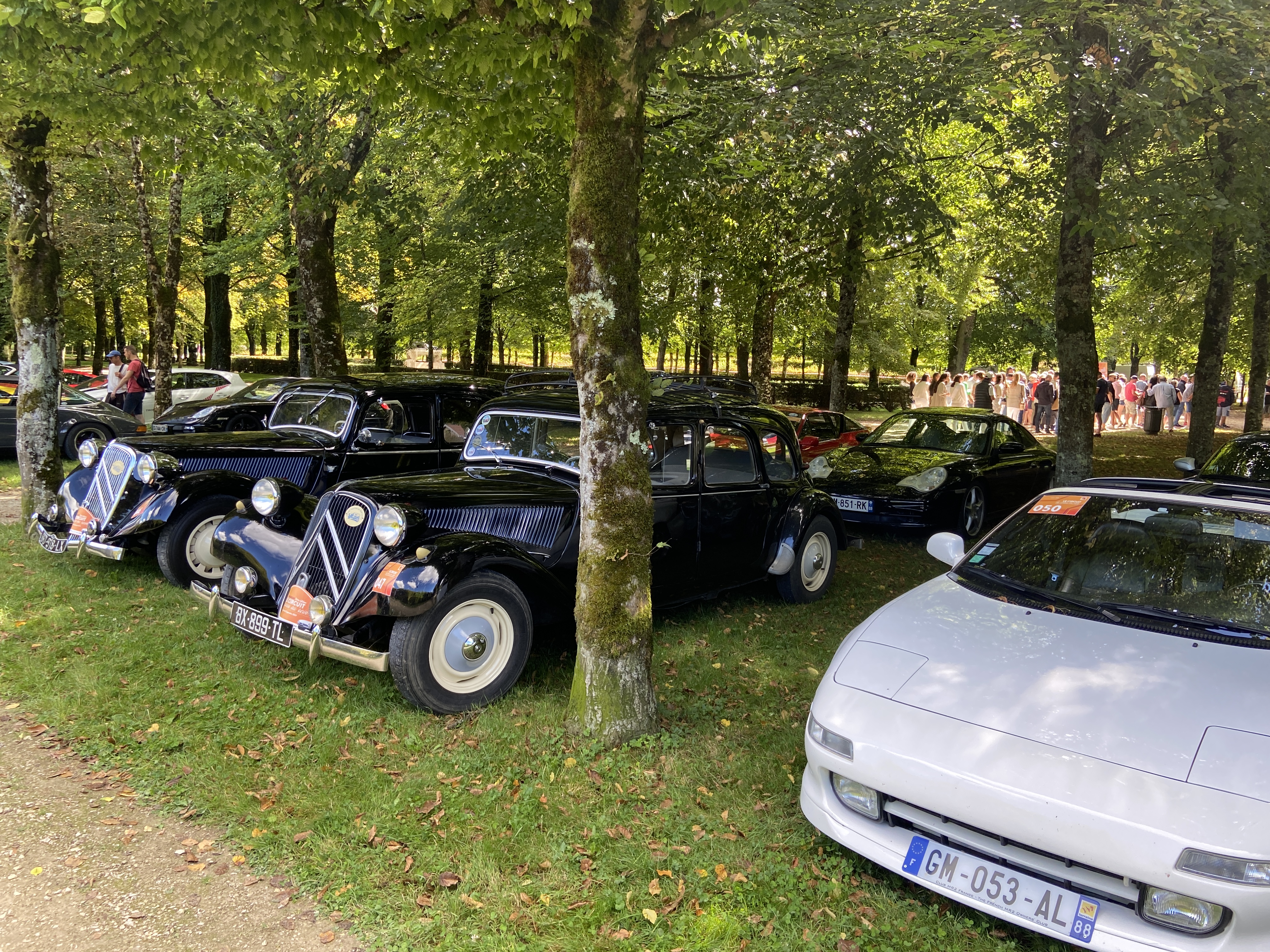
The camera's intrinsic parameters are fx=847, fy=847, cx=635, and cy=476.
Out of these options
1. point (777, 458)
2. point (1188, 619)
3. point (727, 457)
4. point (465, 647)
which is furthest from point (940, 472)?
point (465, 647)

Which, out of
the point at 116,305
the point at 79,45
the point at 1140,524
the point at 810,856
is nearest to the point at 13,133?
the point at 79,45

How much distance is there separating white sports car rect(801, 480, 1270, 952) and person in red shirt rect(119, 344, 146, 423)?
17.5 m

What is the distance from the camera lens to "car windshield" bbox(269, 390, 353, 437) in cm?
841

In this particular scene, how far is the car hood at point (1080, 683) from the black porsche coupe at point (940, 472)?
519 cm

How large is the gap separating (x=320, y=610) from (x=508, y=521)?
1.30 meters

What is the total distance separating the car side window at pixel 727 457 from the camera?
21.6ft

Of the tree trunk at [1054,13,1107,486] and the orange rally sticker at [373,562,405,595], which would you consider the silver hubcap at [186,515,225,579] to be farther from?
the tree trunk at [1054,13,1107,486]

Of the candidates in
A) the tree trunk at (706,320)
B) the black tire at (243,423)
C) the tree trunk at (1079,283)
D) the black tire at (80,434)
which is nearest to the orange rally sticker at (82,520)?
Result: the black tire at (243,423)

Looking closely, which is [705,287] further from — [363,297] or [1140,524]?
[1140,524]

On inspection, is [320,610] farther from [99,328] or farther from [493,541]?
[99,328]

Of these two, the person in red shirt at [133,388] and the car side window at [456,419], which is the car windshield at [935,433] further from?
the person in red shirt at [133,388]

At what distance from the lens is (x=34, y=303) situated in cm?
844

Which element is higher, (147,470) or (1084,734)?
(147,470)

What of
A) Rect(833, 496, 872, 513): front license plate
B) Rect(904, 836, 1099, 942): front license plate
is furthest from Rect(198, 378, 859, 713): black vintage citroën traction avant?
Rect(904, 836, 1099, 942): front license plate
